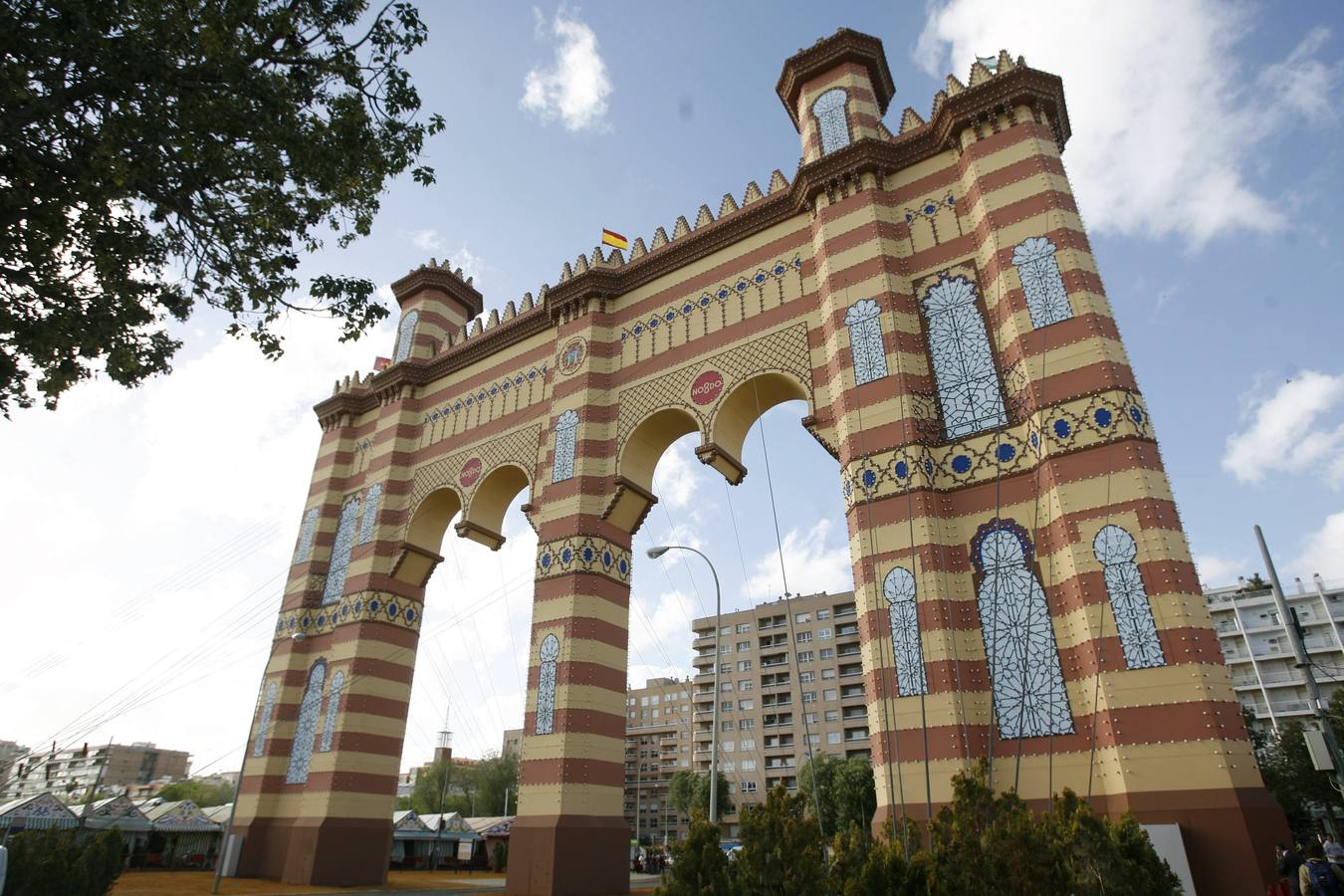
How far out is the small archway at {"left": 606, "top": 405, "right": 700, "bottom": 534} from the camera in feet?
53.7


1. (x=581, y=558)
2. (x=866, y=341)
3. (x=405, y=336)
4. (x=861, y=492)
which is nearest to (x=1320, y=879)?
(x=861, y=492)

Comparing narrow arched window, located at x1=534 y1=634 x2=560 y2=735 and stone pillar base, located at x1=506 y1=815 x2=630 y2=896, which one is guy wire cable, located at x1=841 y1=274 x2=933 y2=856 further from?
narrow arched window, located at x1=534 y1=634 x2=560 y2=735

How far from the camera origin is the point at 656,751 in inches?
3438

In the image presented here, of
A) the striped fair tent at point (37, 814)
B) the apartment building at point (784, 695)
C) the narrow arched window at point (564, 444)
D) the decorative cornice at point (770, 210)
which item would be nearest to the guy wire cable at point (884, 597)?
the decorative cornice at point (770, 210)

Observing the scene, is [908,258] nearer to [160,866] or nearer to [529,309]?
[529,309]

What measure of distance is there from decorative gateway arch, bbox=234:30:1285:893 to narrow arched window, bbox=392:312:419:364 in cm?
60

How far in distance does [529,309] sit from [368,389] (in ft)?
21.3

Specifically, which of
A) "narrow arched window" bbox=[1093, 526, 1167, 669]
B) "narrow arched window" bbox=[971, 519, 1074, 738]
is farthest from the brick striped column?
"narrow arched window" bbox=[1093, 526, 1167, 669]

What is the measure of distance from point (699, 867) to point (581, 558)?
31.3ft

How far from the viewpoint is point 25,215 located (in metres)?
7.66

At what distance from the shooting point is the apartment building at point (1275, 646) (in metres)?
54.7

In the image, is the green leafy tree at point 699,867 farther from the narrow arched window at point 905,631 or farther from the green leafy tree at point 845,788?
the green leafy tree at point 845,788

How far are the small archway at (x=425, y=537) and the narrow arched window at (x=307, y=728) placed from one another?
3.08m

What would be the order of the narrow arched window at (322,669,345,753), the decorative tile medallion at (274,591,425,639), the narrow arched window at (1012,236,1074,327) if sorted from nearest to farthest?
the narrow arched window at (1012,236,1074,327) → the narrow arched window at (322,669,345,753) → the decorative tile medallion at (274,591,425,639)
